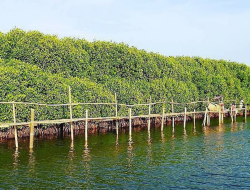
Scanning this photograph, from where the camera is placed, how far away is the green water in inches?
623

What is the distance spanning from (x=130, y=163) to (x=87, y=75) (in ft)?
53.2

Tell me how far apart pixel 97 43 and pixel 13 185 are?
74.9 feet

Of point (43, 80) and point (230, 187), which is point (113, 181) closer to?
point (230, 187)

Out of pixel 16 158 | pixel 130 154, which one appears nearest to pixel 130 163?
pixel 130 154

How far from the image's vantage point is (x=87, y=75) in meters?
34.4

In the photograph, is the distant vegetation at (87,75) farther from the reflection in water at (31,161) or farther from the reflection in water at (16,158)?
the reflection in water at (31,161)

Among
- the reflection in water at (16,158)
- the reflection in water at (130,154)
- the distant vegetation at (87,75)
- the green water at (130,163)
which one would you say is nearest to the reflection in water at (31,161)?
the green water at (130,163)

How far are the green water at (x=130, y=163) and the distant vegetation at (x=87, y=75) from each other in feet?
11.3

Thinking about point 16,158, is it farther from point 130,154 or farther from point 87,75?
point 87,75

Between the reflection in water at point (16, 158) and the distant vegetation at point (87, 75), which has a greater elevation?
the distant vegetation at point (87, 75)

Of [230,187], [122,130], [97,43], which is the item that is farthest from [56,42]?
[230,187]

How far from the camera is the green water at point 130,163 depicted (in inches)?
623

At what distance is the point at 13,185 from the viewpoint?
50.6ft

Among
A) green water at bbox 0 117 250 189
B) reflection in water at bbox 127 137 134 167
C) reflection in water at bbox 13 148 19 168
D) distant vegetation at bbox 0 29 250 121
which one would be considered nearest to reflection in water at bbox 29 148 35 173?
green water at bbox 0 117 250 189
